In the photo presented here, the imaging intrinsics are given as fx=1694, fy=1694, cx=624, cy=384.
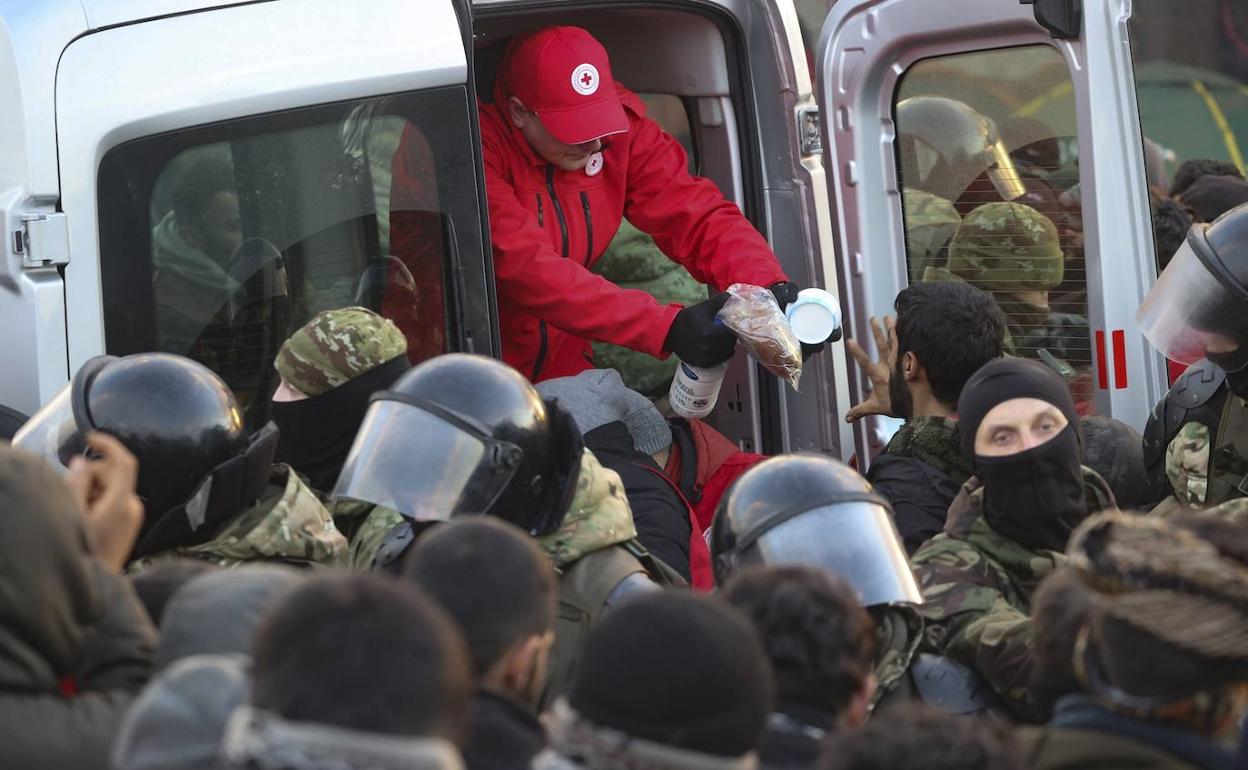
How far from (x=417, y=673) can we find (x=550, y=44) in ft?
10.9

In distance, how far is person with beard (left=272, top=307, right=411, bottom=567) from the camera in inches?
147

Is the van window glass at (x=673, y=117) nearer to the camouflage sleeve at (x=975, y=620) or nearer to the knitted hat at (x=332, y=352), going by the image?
the knitted hat at (x=332, y=352)

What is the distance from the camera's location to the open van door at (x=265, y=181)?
3.71 meters

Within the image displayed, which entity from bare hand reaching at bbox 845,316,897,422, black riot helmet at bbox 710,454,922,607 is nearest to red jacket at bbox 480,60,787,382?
bare hand reaching at bbox 845,316,897,422

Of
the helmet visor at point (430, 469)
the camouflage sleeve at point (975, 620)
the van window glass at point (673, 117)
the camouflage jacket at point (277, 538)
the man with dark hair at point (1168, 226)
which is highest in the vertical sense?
the van window glass at point (673, 117)

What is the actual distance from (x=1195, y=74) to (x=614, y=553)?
49.2 feet

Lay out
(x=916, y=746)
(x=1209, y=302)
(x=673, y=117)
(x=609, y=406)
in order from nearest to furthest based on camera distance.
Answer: (x=916, y=746)
(x=1209, y=302)
(x=609, y=406)
(x=673, y=117)

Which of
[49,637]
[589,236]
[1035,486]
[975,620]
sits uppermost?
[589,236]

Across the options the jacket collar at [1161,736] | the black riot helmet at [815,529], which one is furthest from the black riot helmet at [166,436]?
the jacket collar at [1161,736]

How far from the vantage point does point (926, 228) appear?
5.18m

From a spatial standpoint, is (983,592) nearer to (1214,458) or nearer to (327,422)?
(1214,458)

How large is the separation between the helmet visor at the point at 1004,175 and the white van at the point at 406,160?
0.07 m

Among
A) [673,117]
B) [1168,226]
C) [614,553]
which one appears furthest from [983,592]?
[1168,226]

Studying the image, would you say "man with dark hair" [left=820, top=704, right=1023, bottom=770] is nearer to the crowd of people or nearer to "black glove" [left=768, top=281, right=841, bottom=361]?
the crowd of people
